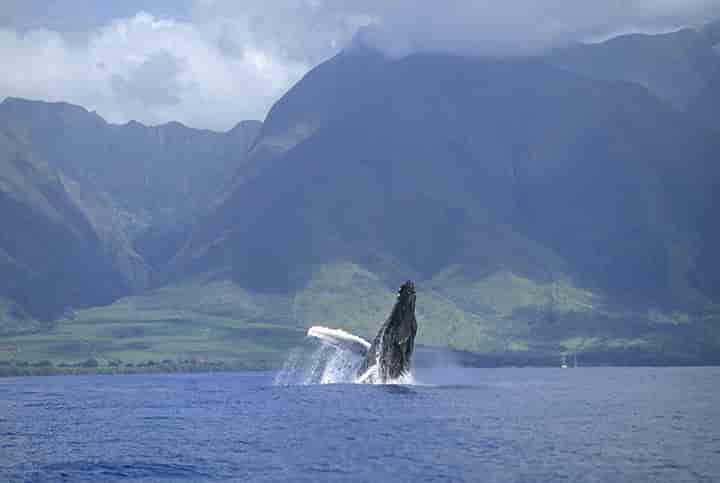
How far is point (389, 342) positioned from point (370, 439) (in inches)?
1375

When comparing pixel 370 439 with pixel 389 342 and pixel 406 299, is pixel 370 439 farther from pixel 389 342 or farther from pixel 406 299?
pixel 389 342

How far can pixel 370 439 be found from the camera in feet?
259

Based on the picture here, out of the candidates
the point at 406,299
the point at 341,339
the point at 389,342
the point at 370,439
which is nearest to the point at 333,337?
the point at 341,339

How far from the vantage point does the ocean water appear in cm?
6481

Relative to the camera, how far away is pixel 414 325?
11256 centimetres

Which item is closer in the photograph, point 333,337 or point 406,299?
point 406,299

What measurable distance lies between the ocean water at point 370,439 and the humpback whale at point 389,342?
2226 mm

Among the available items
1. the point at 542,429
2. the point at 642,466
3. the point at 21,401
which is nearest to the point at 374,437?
the point at 542,429

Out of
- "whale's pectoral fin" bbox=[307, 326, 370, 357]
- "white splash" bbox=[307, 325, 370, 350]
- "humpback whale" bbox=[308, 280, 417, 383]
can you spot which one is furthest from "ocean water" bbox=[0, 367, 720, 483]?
"white splash" bbox=[307, 325, 370, 350]

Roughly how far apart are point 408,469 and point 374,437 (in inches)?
590

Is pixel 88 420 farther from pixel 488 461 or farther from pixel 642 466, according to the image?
pixel 642 466

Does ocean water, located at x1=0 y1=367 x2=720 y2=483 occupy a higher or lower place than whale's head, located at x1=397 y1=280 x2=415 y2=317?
lower

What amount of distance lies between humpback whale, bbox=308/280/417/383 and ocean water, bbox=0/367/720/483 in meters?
2.23

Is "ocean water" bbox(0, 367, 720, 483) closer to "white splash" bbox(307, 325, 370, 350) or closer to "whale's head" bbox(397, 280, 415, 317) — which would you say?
"white splash" bbox(307, 325, 370, 350)
